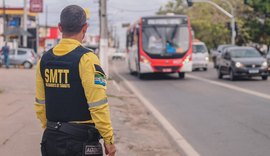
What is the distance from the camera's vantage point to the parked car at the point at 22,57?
133 ft

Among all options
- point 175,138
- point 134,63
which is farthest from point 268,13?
point 175,138

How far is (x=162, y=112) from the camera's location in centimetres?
1446

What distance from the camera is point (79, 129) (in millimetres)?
4090

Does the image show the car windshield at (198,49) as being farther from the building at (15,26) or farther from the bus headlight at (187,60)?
the building at (15,26)

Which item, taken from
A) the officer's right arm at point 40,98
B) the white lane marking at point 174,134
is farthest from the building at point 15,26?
the officer's right arm at point 40,98

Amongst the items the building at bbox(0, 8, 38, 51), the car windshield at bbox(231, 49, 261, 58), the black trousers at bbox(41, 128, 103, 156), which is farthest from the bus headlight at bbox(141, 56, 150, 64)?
the black trousers at bbox(41, 128, 103, 156)

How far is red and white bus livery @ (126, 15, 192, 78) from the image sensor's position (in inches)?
1113

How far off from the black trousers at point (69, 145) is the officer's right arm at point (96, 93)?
0.47ft

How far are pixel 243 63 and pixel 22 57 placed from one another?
19.9 meters

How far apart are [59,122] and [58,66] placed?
414mm

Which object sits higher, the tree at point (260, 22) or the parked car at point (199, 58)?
the tree at point (260, 22)

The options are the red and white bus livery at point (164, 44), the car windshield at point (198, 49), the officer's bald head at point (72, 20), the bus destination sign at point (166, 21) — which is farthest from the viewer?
the car windshield at point (198, 49)

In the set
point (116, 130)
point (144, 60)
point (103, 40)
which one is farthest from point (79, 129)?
point (144, 60)

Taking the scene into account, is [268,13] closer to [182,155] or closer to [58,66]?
[182,155]
